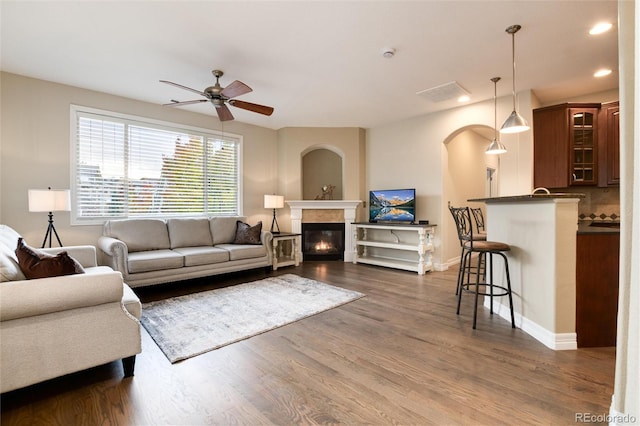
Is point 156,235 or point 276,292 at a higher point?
point 156,235

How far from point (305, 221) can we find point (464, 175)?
3.43m

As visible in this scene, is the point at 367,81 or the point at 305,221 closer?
the point at 367,81

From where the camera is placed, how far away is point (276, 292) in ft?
12.3

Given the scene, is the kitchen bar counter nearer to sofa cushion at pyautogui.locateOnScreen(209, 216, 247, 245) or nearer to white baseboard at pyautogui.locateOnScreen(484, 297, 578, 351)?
white baseboard at pyautogui.locateOnScreen(484, 297, 578, 351)

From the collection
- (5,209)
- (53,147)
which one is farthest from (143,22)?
(5,209)

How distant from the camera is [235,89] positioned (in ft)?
10.1

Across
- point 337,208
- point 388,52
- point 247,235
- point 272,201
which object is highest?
point 388,52

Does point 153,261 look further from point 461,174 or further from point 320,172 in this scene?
point 461,174

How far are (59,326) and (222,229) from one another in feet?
10.8

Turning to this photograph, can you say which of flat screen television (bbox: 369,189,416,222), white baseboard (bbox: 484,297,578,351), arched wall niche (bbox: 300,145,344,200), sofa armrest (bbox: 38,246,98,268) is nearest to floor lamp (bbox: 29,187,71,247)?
sofa armrest (bbox: 38,246,98,268)

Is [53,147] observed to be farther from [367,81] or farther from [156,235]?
[367,81]

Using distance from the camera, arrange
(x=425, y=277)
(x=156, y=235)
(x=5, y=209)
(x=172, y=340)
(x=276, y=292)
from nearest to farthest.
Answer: (x=172, y=340) < (x=5, y=209) < (x=276, y=292) < (x=156, y=235) < (x=425, y=277)

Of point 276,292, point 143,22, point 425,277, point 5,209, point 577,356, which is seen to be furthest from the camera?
point 425,277

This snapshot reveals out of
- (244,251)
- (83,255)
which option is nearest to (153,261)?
(83,255)
